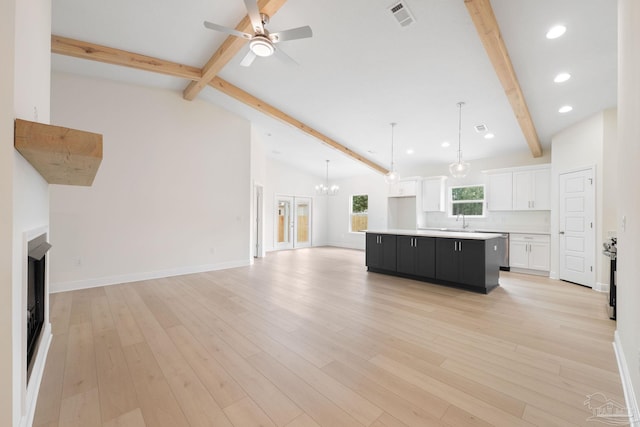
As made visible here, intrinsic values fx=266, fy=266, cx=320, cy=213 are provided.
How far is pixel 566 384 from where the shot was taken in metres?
1.94

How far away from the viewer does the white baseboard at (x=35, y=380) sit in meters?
1.50

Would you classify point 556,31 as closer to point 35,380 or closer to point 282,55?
point 282,55

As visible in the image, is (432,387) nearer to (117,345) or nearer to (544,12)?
(117,345)

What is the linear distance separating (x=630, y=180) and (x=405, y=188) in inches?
243

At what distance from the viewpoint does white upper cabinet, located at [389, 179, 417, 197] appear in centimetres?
776

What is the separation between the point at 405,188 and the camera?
26.1ft

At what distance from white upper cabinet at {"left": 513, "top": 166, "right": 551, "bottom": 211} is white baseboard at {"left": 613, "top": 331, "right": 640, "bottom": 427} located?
406 cm

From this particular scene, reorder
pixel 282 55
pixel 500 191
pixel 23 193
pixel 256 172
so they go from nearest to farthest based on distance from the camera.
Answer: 1. pixel 23 193
2. pixel 282 55
3. pixel 500 191
4. pixel 256 172

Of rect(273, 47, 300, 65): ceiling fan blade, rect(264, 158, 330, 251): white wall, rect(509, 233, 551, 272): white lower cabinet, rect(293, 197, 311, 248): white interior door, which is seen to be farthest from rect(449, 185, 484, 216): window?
rect(273, 47, 300, 65): ceiling fan blade

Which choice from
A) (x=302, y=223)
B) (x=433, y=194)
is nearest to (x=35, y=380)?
(x=433, y=194)

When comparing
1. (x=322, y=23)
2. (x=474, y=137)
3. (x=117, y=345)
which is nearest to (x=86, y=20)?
(x=322, y=23)

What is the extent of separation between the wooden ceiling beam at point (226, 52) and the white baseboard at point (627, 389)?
426 cm

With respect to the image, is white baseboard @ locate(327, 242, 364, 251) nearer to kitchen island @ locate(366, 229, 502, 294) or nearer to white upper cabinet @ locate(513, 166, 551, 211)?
kitchen island @ locate(366, 229, 502, 294)

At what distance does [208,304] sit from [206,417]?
2.17 m
